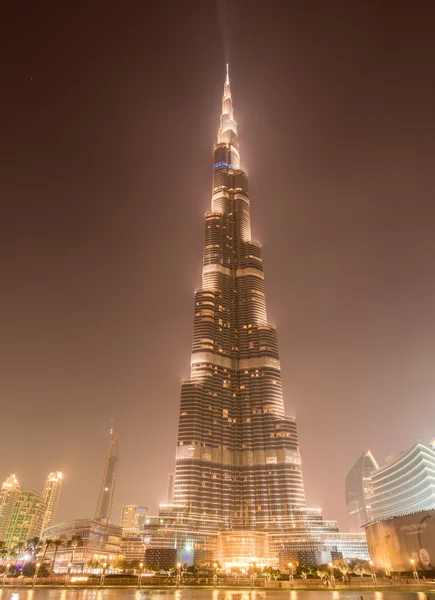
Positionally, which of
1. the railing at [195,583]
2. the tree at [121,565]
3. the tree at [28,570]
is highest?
the tree at [121,565]

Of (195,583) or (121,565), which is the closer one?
(195,583)

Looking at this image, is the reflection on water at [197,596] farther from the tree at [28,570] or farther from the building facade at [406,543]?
the tree at [28,570]

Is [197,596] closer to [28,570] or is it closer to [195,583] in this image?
[195,583]

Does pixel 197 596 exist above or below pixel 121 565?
below

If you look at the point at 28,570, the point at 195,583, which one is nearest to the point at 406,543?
the point at 195,583

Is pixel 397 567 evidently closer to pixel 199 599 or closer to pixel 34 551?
pixel 199 599

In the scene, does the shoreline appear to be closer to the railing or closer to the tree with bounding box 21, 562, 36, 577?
the railing

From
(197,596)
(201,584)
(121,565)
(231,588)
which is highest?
(121,565)

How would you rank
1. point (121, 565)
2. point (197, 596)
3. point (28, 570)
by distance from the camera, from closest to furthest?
point (197, 596) → point (28, 570) → point (121, 565)

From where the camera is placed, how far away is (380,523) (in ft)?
514

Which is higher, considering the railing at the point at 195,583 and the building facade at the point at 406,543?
the building facade at the point at 406,543

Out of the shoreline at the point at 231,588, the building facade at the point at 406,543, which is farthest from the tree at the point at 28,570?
the building facade at the point at 406,543

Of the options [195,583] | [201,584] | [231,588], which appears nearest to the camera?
[231,588]

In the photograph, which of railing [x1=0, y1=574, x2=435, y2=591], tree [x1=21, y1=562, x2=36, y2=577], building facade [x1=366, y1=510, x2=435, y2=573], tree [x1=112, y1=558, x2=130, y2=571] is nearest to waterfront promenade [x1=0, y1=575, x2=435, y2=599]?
railing [x1=0, y1=574, x2=435, y2=591]
